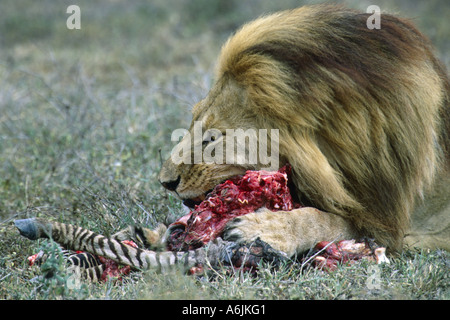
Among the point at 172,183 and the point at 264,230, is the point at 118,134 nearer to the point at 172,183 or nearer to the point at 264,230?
the point at 172,183

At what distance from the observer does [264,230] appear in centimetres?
296

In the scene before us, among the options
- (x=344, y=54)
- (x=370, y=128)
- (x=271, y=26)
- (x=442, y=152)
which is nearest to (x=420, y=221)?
(x=442, y=152)

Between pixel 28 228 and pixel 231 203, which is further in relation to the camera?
pixel 231 203

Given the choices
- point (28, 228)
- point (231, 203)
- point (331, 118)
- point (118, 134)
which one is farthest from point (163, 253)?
point (118, 134)

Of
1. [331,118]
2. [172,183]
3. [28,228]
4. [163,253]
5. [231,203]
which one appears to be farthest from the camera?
[172,183]

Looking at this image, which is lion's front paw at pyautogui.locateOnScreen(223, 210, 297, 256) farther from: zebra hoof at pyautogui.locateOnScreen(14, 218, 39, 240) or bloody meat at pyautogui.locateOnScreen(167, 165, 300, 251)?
zebra hoof at pyautogui.locateOnScreen(14, 218, 39, 240)

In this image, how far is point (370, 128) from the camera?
3.03 metres

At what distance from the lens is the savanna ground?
2.77 m

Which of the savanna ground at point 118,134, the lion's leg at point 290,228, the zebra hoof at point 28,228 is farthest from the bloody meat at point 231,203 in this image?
the zebra hoof at point 28,228

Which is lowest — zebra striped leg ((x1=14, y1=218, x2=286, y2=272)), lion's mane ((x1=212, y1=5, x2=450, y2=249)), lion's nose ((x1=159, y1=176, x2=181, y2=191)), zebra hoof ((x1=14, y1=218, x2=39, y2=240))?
zebra striped leg ((x1=14, y1=218, x2=286, y2=272))

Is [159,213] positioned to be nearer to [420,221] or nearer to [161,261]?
[161,261]

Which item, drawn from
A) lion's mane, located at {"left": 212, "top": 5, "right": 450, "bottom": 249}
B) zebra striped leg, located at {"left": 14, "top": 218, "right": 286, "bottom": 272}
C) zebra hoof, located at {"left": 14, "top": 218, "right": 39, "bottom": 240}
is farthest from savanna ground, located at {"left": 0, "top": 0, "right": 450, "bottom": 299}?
lion's mane, located at {"left": 212, "top": 5, "right": 450, "bottom": 249}

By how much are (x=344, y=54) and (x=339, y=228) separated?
0.85 metres

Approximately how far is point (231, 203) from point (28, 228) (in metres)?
0.95
